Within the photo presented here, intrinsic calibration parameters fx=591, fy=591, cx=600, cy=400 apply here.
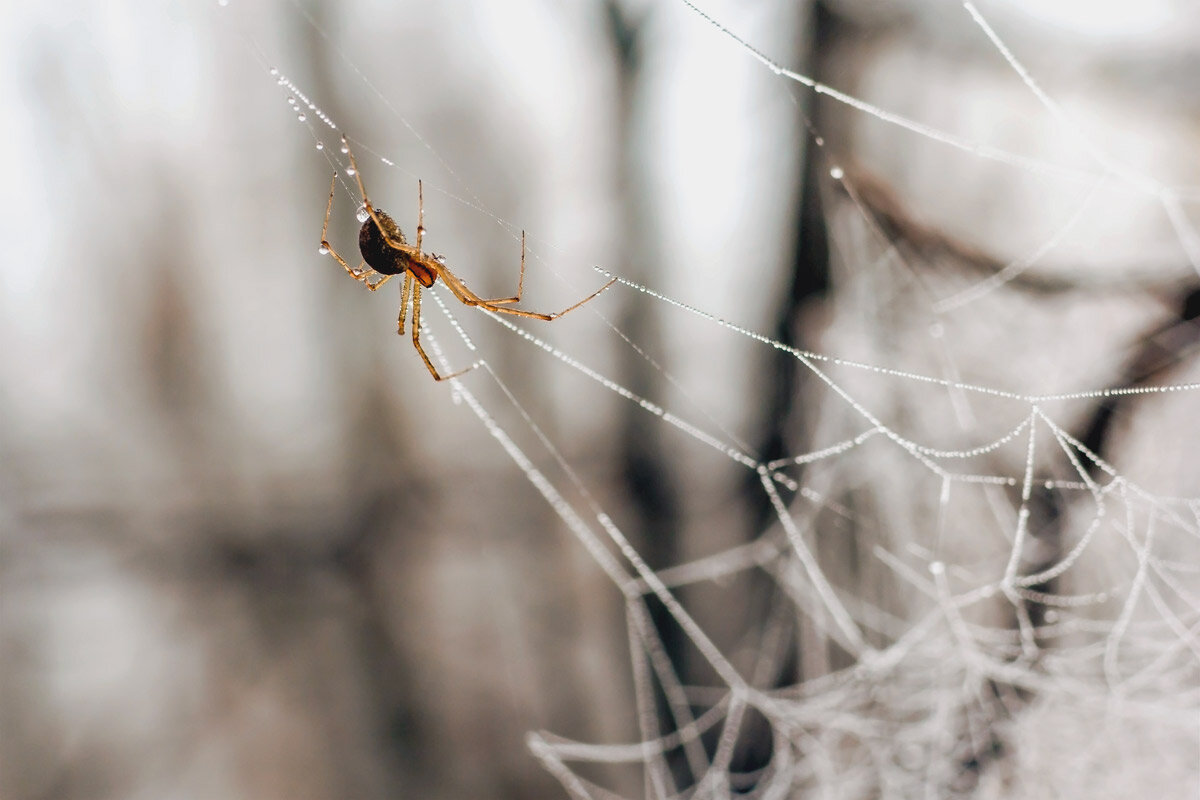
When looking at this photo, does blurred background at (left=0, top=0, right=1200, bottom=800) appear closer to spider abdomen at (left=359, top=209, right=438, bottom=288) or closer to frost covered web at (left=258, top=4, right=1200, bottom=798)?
frost covered web at (left=258, top=4, right=1200, bottom=798)

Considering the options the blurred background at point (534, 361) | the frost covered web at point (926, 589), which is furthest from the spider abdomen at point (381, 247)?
the blurred background at point (534, 361)

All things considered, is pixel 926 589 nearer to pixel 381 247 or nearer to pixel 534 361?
pixel 534 361

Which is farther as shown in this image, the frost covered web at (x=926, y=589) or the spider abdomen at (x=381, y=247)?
the frost covered web at (x=926, y=589)

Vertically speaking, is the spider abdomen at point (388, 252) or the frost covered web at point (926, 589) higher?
the spider abdomen at point (388, 252)

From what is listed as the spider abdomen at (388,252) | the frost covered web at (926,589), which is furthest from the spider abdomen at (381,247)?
the frost covered web at (926,589)

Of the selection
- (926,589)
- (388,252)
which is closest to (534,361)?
(388,252)

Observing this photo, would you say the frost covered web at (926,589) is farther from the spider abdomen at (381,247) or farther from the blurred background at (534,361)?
the spider abdomen at (381,247)

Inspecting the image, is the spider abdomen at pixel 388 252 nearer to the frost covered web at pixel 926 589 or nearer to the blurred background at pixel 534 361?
the frost covered web at pixel 926 589
